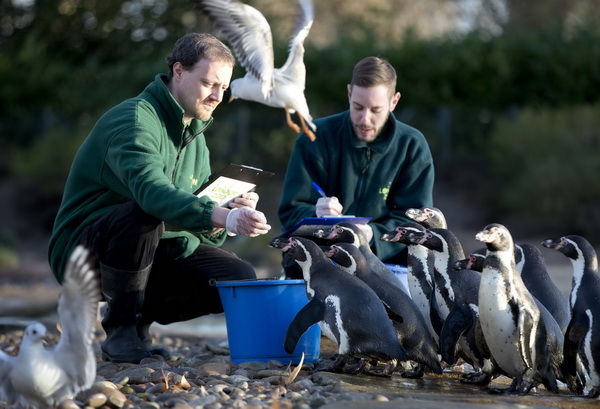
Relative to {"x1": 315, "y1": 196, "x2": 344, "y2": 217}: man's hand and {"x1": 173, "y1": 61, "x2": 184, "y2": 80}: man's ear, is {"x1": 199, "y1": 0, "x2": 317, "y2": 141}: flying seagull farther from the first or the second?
{"x1": 173, "y1": 61, "x2": 184, "y2": 80}: man's ear

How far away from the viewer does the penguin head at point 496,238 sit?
4.41 meters

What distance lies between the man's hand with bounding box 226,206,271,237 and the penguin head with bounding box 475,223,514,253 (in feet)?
3.31

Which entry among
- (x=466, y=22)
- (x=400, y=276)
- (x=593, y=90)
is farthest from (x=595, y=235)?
(x=466, y=22)

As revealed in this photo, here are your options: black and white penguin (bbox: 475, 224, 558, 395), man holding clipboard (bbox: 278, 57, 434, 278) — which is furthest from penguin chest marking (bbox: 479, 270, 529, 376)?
man holding clipboard (bbox: 278, 57, 434, 278)

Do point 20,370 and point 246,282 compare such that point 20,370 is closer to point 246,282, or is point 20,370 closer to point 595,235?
point 246,282

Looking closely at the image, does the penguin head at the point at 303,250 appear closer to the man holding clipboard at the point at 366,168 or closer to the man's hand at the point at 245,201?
the man's hand at the point at 245,201

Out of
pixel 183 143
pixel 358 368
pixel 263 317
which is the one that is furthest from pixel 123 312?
pixel 358 368

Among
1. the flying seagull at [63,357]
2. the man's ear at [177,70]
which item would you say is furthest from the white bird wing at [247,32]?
the flying seagull at [63,357]

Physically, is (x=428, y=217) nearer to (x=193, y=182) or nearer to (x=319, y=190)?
(x=319, y=190)

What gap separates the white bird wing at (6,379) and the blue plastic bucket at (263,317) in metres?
1.40

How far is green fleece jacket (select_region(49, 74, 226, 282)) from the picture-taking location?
4.44m

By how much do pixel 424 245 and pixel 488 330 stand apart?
0.69 meters

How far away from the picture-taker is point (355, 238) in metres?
4.98

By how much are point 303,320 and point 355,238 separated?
2.08 feet
